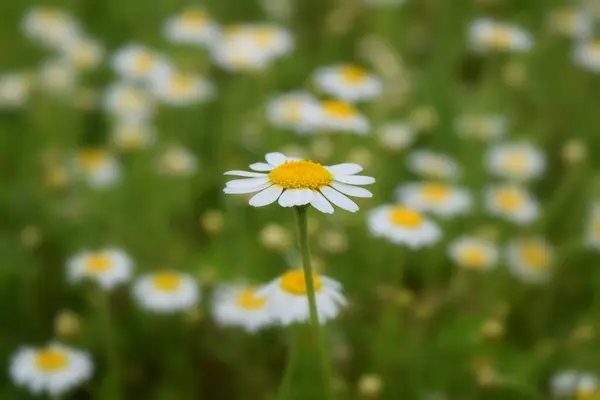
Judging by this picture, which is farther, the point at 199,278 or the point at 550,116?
the point at 550,116

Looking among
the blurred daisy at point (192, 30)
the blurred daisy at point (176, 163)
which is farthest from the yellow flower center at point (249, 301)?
the blurred daisy at point (192, 30)

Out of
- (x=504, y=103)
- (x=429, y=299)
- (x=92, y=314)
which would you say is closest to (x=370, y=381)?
(x=429, y=299)

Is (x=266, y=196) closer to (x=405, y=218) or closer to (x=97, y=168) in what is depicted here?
(x=405, y=218)

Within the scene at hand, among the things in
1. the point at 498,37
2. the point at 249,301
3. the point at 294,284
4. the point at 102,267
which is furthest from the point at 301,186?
the point at 498,37

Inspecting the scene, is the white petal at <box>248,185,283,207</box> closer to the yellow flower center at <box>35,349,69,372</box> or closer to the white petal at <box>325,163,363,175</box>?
the white petal at <box>325,163,363,175</box>

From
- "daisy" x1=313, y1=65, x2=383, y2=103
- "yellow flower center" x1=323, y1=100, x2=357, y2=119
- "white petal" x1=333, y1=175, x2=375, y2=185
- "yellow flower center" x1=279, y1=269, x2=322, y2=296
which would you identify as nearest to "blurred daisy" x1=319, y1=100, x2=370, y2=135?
"yellow flower center" x1=323, y1=100, x2=357, y2=119

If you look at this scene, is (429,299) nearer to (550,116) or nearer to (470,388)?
(470,388)
